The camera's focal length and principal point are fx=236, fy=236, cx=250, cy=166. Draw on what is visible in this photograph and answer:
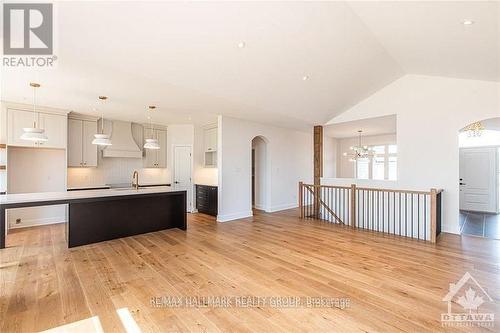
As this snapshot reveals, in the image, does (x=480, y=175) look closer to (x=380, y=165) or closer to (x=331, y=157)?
(x=380, y=165)

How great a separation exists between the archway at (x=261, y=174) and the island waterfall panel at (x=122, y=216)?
9.66 feet

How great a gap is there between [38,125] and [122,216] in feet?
9.59

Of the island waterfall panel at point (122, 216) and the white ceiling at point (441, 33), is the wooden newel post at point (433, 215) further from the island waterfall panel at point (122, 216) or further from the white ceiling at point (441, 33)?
the island waterfall panel at point (122, 216)

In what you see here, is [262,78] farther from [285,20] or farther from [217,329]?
[217,329]

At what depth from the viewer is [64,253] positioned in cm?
364

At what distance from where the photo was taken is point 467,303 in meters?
2.32

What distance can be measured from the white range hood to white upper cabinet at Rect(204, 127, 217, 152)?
6.37ft

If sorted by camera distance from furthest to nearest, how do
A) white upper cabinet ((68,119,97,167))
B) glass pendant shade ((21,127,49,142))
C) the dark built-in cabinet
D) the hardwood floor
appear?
1. the dark built-in cabinet
2. white upper cabinet ((68,119,97,167))
3. glass pendant shade ((21,127,49,142))
4. the hardwood floor

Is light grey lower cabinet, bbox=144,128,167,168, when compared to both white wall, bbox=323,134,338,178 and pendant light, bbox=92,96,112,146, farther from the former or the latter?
white wall, bbox=323,134,338,178

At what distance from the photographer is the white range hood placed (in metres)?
6.39

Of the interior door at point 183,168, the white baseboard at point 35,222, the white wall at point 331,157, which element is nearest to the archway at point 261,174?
the interior door at point 183,168

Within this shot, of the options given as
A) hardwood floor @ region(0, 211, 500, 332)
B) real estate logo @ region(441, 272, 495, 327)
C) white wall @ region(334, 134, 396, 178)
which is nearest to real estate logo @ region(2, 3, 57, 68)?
hardwood floor @ region(0, 211, 500, 332)

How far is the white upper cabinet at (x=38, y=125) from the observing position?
4840mm

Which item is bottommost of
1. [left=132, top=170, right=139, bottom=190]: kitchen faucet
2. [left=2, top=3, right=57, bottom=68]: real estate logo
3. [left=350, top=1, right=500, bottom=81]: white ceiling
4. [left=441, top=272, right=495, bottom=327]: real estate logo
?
[left=441, top=272, right=495, bottom=327]: real estate logo
